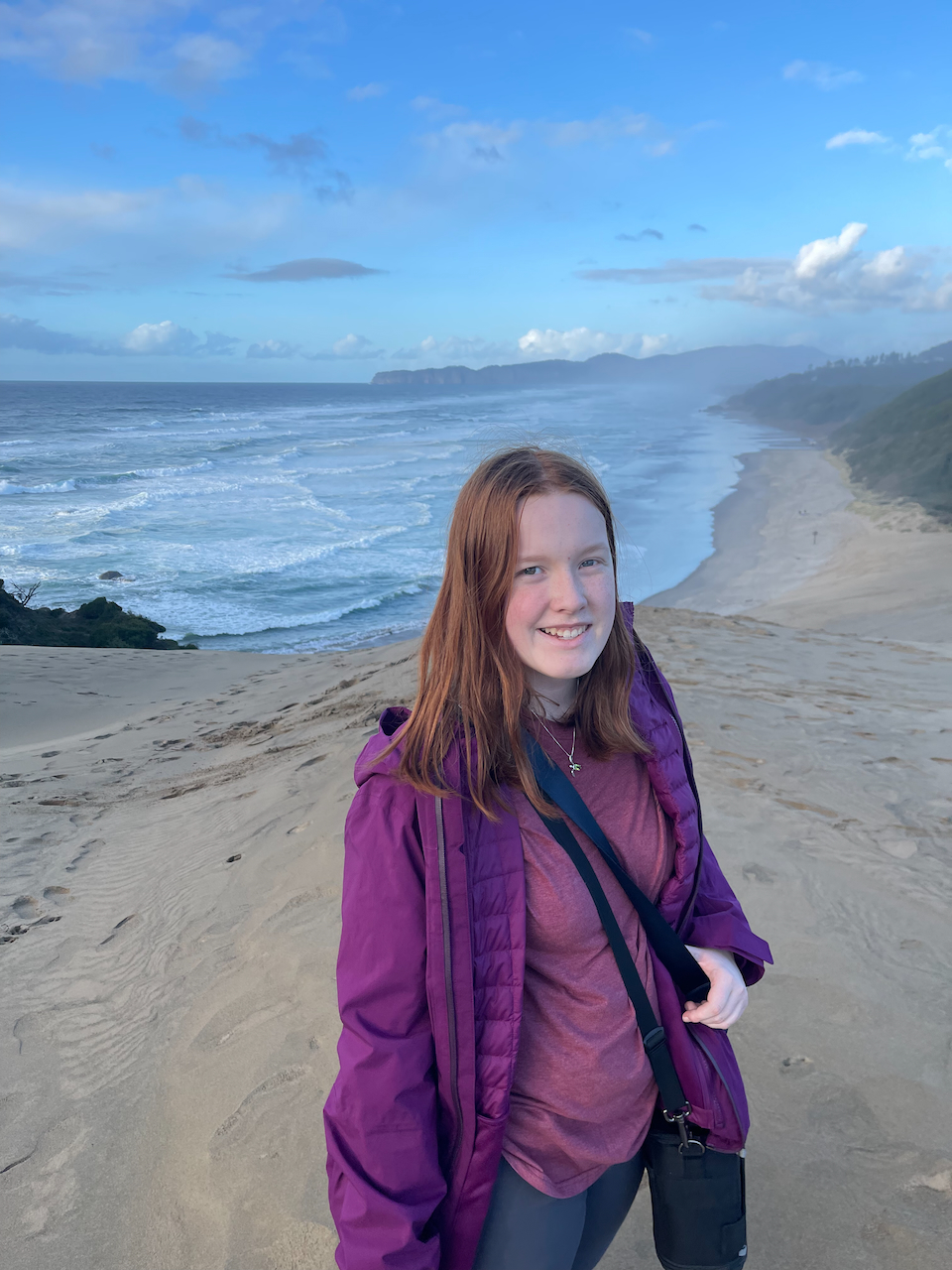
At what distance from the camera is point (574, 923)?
1.41m

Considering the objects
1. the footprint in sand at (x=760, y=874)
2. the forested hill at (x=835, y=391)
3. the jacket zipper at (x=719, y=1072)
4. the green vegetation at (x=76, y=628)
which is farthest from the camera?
the forested hill at (x=835, y=391)

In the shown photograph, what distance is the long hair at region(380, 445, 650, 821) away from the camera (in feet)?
4.75

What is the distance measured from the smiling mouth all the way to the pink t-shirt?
29 cm

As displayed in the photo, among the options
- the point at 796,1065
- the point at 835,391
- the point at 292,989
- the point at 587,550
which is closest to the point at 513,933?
the point at 587,550

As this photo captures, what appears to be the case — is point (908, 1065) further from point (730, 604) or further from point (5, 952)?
point (730, 604)

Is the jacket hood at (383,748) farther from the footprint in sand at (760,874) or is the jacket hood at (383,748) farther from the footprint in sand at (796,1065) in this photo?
the footprint in sand at (760,874)

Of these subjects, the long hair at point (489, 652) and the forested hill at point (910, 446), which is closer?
the long hair at point (489, 652)

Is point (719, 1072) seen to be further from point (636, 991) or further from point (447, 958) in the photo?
point (447, 958)

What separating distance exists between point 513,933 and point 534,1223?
1.63 feet

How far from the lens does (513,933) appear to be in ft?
4.48

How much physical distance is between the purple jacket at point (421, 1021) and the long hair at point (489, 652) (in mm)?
81

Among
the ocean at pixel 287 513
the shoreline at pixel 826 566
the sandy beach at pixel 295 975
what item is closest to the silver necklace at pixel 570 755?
the ocean at pixel 287 513

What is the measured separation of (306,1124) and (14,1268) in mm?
810

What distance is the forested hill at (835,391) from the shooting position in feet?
211
